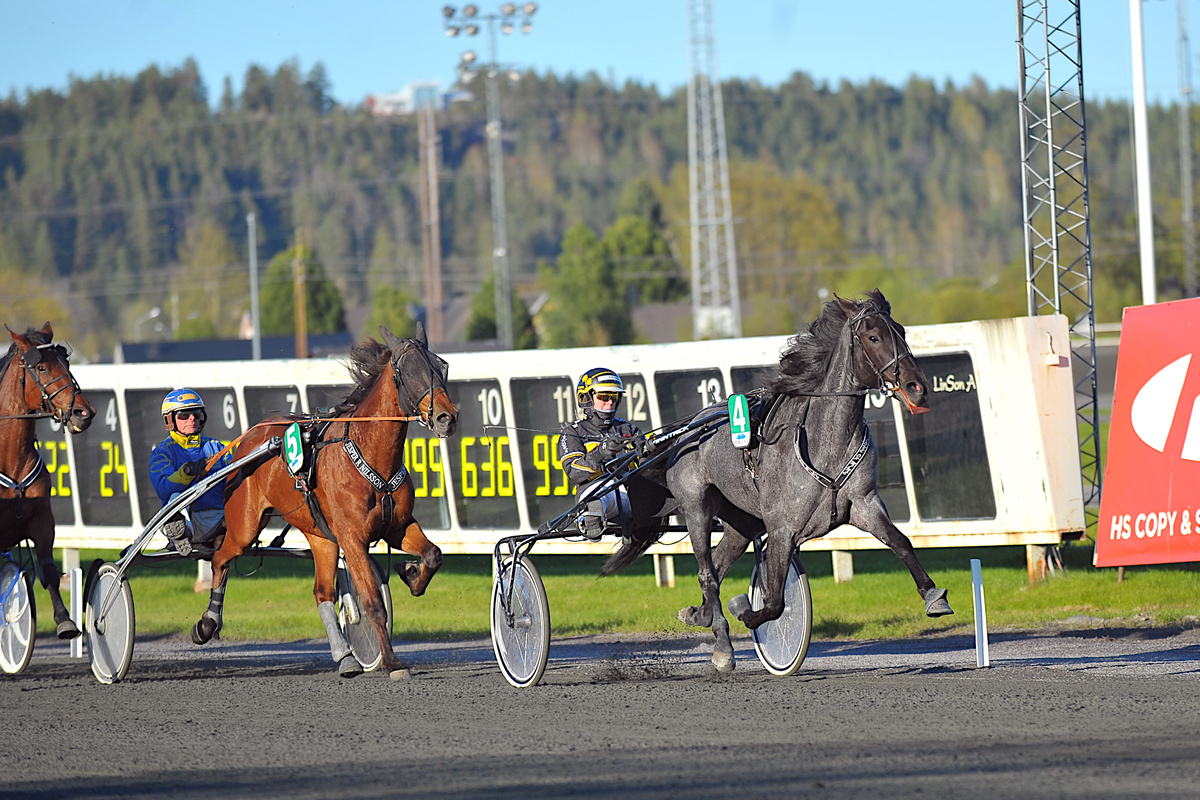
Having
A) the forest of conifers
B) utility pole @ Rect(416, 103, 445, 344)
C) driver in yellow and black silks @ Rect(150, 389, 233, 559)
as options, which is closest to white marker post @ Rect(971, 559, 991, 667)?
driver in yellow and black silks @ Rect(150, 389, 233, 559)

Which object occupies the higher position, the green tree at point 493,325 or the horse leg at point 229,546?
the green tree at point 493,325

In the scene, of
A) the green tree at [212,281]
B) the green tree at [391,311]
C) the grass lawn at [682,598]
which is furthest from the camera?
the green tree at [212,281]

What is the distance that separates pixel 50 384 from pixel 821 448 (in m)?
4.97

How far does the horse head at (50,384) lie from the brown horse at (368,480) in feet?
4.37

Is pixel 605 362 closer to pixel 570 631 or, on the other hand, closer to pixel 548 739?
pixel 570 631

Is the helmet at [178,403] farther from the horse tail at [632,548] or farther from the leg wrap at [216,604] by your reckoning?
the horse tail at [632,548]

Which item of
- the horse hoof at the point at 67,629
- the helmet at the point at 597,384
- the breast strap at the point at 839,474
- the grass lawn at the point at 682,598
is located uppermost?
the helmet at the point at 597,384

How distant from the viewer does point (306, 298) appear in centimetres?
8831

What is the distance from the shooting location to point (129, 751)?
21.3ft

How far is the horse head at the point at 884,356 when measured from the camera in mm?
7238

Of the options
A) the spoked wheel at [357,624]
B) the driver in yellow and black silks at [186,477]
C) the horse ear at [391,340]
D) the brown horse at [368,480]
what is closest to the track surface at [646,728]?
the spoked wheel at [357,624]

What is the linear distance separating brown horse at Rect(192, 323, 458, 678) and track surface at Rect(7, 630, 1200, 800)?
0.58m

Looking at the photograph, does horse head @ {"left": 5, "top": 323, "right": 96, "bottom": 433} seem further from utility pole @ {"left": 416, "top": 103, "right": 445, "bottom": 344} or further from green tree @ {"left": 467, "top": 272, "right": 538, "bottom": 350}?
green tree @ {"left": 467, "top": 272, "right": 538, "bottom": 350}

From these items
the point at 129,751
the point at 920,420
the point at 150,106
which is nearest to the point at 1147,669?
the point at 920,420
